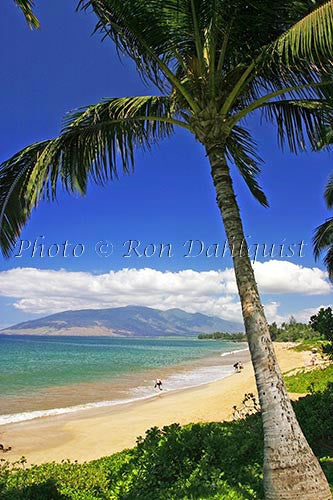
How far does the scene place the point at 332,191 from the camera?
1962cm

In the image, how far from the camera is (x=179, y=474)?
4562 mm

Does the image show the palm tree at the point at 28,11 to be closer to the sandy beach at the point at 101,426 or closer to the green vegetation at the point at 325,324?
the green vegetation at the point at 325,324

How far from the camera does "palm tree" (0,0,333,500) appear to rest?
3.75 meters

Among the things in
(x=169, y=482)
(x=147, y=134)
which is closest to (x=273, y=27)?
(x=147, y=134)

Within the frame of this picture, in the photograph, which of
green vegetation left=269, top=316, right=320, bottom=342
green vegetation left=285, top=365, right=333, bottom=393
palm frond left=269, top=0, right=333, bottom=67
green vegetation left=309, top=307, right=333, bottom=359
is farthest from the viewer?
green vegetation left=269, top=316, right=320, bottom=342

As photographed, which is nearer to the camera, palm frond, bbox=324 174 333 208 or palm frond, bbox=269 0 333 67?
palm frond, bbox=269 0 333 67

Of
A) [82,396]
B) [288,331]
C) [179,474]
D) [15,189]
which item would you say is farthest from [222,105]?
[288,331]

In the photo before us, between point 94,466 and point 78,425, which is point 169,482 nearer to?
point 94,466

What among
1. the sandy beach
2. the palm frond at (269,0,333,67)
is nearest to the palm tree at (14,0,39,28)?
the palm frond at (269,0,333,67)

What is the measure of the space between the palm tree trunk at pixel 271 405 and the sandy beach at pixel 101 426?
9.57m

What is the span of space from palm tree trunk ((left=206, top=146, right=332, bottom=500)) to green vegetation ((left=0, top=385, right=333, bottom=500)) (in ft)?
1.42

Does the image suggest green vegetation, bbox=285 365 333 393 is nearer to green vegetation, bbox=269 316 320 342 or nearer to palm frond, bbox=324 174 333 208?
palm frond, bbox=324 174 333 208

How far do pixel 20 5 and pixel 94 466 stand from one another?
7.52m

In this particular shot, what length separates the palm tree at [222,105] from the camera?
12.3 ft
